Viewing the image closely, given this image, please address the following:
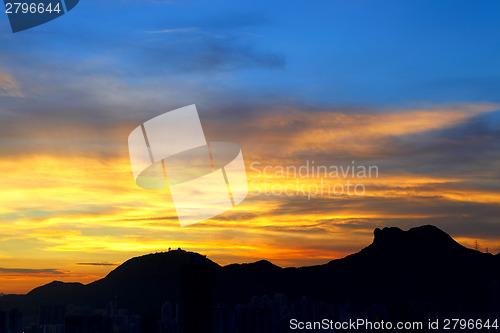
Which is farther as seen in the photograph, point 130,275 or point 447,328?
point 130,275

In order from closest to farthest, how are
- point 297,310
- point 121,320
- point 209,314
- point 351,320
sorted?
point 209,314 → point 121,320 → point 351,320 → point 297,310

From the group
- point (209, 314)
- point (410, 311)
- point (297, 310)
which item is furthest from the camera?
point (297, 310)

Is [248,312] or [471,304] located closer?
[248,312]

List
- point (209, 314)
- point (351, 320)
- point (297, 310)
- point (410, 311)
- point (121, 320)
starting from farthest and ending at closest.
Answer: point (297, 310) → point (351, 320) → point (121, 320) → point (410, 311) → point (209, 314)

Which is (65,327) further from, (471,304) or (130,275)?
(471,304)

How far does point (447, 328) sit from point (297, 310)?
147 feet

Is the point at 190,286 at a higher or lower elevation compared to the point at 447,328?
higher

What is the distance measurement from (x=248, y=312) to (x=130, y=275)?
44755mm

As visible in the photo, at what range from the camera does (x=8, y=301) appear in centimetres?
16138

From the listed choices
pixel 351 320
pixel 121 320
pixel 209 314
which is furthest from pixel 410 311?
pixel 121 320

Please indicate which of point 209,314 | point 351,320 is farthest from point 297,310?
point 209,314

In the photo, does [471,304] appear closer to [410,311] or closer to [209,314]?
[410,311]

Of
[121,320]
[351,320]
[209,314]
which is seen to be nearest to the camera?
[209,314]

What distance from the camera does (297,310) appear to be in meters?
181
